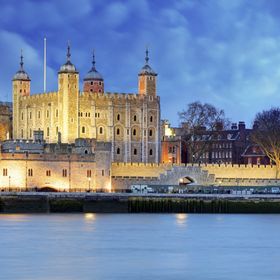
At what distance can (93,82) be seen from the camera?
408 ft

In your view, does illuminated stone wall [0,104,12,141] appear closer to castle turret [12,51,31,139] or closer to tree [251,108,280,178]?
castle turret [12,51,31,139]

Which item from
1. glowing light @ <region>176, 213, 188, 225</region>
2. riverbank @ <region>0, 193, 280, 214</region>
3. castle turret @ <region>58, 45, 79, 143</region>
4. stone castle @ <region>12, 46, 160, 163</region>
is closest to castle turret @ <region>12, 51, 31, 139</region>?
stone castle @ <region>12, 46, 160, 163</region>

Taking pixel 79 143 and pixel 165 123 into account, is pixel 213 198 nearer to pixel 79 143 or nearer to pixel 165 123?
pixel 79 143

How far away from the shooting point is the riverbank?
8488 cm

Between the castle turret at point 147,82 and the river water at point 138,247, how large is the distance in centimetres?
4325

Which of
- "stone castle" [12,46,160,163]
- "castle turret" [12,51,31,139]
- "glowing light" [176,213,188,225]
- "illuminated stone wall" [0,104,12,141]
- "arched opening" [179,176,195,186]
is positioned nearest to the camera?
"glowing light" [176,213,188,225]

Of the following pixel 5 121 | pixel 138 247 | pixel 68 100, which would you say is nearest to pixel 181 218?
pixel 138 247

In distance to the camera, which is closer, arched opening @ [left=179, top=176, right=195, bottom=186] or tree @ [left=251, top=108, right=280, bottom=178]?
arched opening @ [left=179, top=176, right=195, bottom=186]

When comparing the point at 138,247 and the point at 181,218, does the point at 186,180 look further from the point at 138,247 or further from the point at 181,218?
the point at 138,247

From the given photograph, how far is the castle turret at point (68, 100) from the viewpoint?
114 metres

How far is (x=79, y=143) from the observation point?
10456 cm

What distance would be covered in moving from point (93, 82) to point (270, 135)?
1945 centimetres

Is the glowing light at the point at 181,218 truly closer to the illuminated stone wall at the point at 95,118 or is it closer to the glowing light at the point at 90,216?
the glowing light at the point at 90,216

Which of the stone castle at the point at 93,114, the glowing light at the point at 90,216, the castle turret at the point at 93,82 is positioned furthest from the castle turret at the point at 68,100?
the glowing light at the point at 90,216
